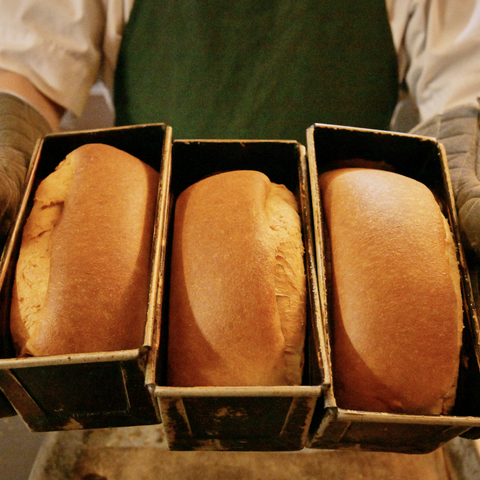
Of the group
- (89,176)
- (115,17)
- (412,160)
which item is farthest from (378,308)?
(115,17)

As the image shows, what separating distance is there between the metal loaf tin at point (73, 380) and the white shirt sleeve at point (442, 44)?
81 centimetres

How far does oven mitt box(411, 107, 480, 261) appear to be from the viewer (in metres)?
0.70

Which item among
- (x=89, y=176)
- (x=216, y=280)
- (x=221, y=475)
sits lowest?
(x=221, y=475)

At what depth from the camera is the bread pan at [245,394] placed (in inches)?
20.0

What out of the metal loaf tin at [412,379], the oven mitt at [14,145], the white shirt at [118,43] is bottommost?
the metal loaf tin at [412,379]

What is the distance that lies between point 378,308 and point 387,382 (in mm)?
115

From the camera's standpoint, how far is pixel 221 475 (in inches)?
30.0

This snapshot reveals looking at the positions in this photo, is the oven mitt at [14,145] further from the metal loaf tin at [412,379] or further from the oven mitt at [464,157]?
the oven mitt at [464,157]

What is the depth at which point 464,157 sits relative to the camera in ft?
2.78

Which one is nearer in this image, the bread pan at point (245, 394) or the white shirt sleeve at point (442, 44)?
the bread pan at point (245, 394)

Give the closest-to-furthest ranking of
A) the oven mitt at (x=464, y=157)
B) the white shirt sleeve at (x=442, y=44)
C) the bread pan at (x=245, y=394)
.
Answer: the bread pan at (x=245, y=394), the oven mitt at (x=464, y=157), the white shirt sleeve at (x=442, y=44)

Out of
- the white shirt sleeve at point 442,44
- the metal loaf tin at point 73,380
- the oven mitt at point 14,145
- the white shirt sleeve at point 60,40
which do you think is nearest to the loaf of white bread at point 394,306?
the metal loaf tin at point 73,380

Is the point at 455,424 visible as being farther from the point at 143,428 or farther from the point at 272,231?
the point at 143,428

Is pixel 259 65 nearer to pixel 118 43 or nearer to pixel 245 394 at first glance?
pixel 118 43
